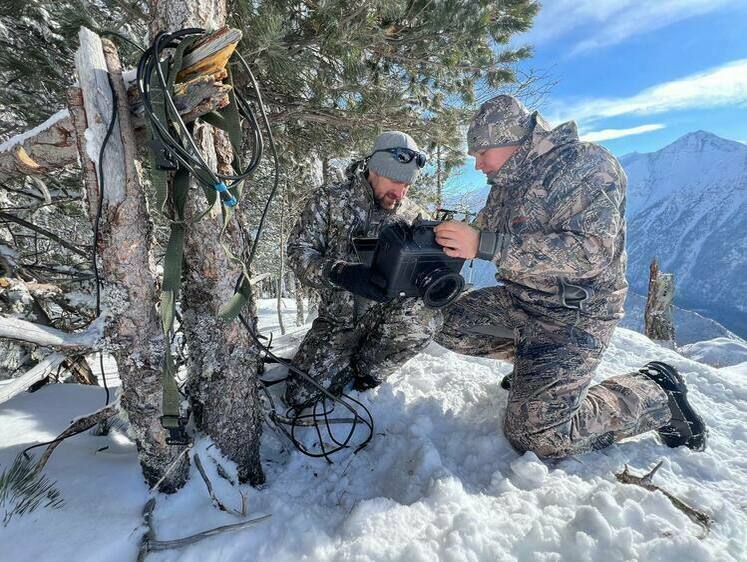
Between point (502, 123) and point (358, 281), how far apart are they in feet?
4.52

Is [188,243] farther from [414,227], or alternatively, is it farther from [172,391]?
[414,227]

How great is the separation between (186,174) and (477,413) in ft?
7.28

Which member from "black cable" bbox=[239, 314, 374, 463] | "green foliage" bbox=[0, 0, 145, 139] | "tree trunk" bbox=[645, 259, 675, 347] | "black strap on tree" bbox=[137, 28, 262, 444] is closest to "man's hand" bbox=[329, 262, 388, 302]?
"black cable" bbox=[239, 314, 374, 463]

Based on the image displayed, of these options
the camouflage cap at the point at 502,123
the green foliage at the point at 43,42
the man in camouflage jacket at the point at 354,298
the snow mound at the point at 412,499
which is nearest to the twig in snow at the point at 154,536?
the snow mound at the point at 412,499

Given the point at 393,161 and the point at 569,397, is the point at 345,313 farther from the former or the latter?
the point at 569,397

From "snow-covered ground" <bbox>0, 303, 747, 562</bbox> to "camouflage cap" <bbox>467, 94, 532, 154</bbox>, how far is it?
5.86 feet

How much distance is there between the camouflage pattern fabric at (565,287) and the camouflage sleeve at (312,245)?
115 cm

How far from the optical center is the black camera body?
2199mm

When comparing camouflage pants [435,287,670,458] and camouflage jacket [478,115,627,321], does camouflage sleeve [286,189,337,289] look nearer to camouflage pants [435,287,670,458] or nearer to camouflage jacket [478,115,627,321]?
camouflage jacket [478,115,627,321]

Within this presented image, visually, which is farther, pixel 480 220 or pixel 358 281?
pixel 480 220

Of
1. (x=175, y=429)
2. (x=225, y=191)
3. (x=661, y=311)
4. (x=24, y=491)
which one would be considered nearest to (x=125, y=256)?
(x=225, y=191)

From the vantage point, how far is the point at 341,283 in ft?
8.08

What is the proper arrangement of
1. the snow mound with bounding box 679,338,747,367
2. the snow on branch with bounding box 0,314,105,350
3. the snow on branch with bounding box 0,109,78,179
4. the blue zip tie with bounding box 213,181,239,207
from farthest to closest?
Result: the snow mound with bounding box 679,338,747,367 → the snow on branch with bounding box 0,109,78,179 → the blue zip tie with bounding box 213,181,239,207 → the snow on branch with bounding box 0,314,105,350

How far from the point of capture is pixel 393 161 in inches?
110
